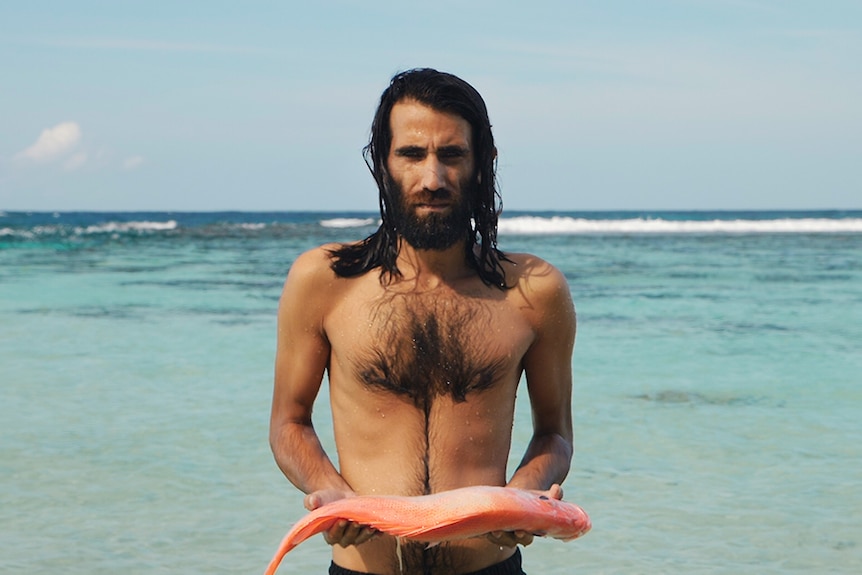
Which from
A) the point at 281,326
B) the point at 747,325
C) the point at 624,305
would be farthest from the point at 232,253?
the point at 281,326

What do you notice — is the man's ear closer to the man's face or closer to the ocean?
the man's face

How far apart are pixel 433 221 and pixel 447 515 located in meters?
0.78

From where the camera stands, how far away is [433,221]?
114 inches

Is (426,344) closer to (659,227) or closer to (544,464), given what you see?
(544,464)

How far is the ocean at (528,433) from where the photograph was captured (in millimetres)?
5934

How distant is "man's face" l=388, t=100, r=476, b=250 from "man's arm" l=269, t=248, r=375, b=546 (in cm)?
30

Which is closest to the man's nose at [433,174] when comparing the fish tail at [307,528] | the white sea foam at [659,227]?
the fish tail at [307,528]

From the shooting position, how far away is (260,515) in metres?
6.45

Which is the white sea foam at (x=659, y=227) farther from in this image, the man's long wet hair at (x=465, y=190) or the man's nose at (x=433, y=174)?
the man's nose at (x=433, y=174)

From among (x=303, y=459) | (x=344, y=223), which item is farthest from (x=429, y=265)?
(x=344, y=223)

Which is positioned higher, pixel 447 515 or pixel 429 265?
pixel 429 265

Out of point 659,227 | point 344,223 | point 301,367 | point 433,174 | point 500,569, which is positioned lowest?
point 344,223

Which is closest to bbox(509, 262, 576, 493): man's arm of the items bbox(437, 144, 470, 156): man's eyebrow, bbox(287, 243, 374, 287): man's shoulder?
bbox(437, 144, 470, 156): man's eyebrow

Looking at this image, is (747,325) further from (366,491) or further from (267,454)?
(366,491)
